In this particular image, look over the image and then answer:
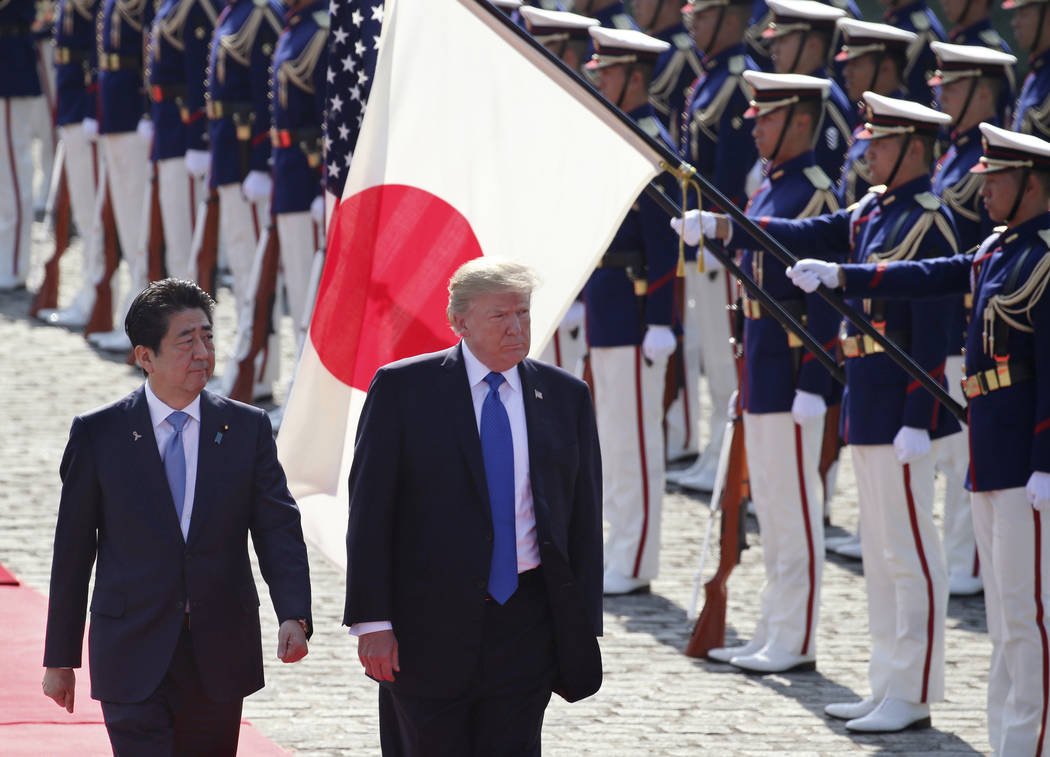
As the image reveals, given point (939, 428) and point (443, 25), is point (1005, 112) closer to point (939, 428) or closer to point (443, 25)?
point (939, 428)

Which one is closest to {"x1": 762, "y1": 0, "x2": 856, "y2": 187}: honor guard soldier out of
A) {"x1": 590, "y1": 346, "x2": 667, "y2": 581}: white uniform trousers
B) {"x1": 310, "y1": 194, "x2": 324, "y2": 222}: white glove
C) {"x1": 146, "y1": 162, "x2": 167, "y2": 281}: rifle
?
{"x1": 590, "y1": 346, "x2": 667, "y2": 581}: white uniform trousers

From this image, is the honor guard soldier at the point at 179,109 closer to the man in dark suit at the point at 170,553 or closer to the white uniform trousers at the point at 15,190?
the white uniform trousers at the point at 15,190

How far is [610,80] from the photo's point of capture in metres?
8.78

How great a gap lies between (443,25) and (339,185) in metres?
1.14

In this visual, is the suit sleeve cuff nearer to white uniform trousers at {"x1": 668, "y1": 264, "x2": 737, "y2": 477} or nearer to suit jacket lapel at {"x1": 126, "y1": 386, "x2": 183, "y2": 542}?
suit jacket lapel at {"x1": 126, "y1": 386, "x2": 183, "y2": 542}

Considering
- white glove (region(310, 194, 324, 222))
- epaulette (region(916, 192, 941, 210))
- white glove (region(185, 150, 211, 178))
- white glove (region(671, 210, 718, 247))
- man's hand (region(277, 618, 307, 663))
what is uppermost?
epaulette (region(916, 192, 941, 210))

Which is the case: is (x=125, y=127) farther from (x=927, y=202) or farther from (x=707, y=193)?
(x=707, y=193)

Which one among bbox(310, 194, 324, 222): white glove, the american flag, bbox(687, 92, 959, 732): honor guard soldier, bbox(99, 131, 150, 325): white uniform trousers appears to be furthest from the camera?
bbox(99, 131, 150, 325): white uniform trousers

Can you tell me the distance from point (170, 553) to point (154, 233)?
8.61 metres

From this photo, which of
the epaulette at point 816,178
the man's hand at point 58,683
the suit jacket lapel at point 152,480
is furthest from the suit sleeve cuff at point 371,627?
the epaulette at point 816,178

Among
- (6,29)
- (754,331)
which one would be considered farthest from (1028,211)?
(6,29)

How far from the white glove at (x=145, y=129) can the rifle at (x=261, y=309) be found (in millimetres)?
1897

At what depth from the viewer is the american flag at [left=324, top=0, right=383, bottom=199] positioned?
6820 mm

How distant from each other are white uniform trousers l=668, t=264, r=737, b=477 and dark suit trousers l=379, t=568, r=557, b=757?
19.0ft
